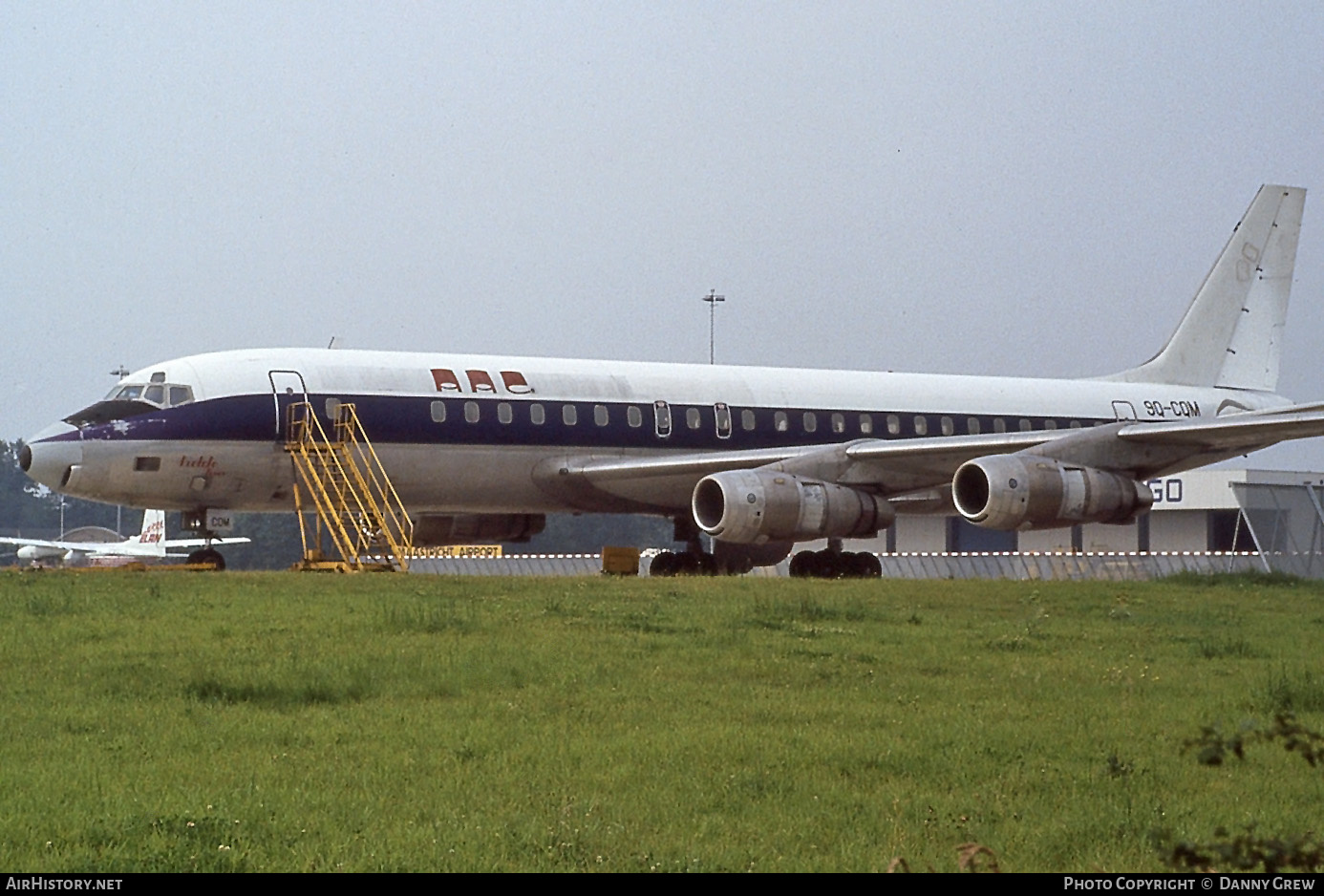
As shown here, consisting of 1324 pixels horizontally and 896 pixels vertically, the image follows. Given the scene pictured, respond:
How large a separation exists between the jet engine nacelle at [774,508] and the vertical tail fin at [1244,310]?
12142 mm

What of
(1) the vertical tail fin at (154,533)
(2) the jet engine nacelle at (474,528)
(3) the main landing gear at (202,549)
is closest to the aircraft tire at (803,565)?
(2) the jet engine nacelle at (474,528)

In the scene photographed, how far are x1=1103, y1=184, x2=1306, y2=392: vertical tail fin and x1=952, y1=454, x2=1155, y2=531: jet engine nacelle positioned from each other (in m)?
10.8

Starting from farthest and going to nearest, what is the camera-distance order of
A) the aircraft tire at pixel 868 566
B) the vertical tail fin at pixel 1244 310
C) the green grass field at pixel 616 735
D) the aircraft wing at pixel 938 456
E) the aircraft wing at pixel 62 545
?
the aircraft wing at pixel 62 545 → the vertical tail fin at pixel 1244 310 → the aircraft tire at pixel 868 566 → the aircraft wing at pixel 938 456 → the green grass field at pixel 616 735

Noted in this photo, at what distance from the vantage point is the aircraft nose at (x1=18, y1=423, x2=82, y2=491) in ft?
81.9

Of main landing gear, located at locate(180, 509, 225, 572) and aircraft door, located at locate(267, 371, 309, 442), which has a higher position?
aircraft door, located at locate(267, 371, 309, 442)

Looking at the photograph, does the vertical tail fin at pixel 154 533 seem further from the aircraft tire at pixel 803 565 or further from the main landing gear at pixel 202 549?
the aircraft tire at pixel 803 565

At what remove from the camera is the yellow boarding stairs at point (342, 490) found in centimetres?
2483

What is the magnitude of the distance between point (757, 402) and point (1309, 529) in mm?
16374

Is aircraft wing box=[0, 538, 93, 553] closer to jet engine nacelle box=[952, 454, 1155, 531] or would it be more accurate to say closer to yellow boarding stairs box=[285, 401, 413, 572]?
yellow boarding stairs box=[285, 401, 413, 572]

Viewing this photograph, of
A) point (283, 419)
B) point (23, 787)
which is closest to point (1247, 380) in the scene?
point (283, 419)

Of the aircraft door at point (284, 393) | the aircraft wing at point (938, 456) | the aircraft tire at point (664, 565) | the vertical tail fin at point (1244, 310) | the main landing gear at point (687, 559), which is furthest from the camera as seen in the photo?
the vertical tail fin at point (1244, 310)

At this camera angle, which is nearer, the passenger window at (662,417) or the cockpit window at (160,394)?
the cockpit window at (160,394)

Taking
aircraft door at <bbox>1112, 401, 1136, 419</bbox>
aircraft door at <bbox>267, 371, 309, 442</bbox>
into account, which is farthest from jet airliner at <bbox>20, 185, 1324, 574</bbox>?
aircraft door at <bbox>1112, 401, 1136, 419</bbox>
